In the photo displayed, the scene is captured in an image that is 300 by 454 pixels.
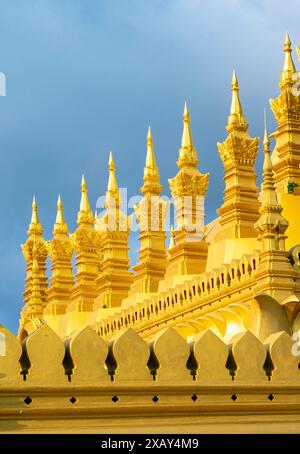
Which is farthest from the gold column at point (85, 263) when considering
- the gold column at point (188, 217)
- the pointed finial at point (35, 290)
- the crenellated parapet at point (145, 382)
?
the crenellated parapet at point (145, 382)

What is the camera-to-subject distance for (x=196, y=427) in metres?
8.16

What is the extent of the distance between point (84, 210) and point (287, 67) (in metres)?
11.5

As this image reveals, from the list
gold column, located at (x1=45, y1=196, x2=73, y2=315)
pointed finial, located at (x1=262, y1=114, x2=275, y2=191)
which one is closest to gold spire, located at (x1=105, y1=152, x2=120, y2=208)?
gold column, located at (x1=45, y1=196, x2=73, y2=315)

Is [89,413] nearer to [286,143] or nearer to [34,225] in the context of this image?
[286,143]

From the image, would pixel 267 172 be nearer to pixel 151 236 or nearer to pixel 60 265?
pixel 151 236

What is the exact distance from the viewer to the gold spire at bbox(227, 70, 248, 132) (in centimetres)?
2020

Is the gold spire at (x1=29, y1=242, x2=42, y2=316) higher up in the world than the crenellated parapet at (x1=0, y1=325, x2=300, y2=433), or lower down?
higher up

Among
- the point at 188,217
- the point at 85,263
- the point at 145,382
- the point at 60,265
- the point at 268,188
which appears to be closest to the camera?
the point at 145,382

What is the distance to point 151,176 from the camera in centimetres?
2450

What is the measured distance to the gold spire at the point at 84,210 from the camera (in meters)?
29.0

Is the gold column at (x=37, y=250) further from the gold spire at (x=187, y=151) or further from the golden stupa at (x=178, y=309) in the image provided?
the gold spire at (x=187, y=151)

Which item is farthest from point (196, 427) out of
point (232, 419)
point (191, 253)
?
point (191, 253)

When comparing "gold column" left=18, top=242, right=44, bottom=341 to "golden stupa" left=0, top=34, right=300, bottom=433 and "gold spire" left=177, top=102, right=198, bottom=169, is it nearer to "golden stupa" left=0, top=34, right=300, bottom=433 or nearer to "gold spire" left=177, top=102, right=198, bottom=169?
"golden stupa" left=0, top=34, right=300, bottom=433

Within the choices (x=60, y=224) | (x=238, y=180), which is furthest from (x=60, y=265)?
(x=238, y=180)
